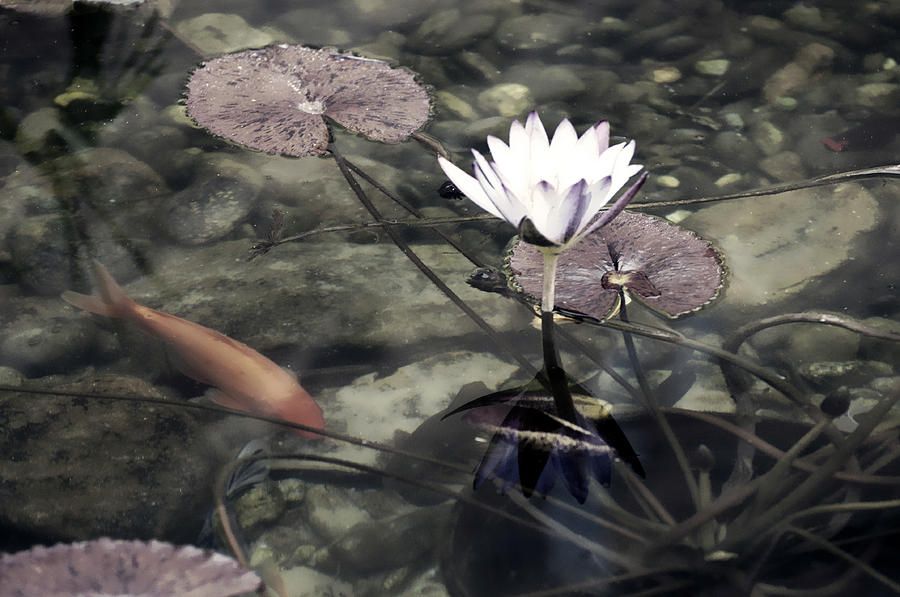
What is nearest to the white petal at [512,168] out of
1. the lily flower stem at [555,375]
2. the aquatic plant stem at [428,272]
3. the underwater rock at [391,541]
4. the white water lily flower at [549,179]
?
the white water lily flower at [549,179]

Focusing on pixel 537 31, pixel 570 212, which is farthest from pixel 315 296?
pixel 537 31

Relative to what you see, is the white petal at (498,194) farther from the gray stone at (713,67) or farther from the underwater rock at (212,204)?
the gray stone at (713,67)

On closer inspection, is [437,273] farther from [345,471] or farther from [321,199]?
[345,471]

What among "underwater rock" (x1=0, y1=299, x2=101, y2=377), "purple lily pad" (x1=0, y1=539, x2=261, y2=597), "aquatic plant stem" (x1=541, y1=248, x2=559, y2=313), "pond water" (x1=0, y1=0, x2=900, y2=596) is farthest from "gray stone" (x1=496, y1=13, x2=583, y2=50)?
"purple lily pad" (x1=0, y1=539, x2=261, y2=597)

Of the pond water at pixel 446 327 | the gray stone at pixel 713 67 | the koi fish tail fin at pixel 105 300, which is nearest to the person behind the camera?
the pond water at pixel 446 327

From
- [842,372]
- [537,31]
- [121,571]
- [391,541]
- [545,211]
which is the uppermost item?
[545,211]

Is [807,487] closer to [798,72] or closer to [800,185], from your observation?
[800,185]
